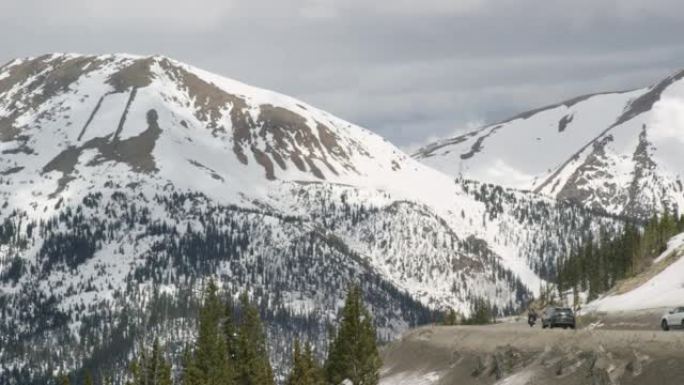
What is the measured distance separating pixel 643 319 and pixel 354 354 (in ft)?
87.2

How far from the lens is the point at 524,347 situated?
66812 mm

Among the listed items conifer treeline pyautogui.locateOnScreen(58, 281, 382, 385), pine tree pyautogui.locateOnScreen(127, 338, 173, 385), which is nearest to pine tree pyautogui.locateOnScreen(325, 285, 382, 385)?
conifer treeline pyautogui.locateOnScreen(58, 281, 382, 385)

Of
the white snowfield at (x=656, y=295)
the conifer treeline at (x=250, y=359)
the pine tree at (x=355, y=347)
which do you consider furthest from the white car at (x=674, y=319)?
the pine tree at (x=355, y=347)

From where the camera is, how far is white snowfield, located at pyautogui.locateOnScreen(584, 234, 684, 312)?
328 feet

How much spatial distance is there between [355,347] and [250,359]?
1337 cm

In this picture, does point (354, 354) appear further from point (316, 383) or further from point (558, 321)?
point (558, 321)

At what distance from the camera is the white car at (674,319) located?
65.4 metres

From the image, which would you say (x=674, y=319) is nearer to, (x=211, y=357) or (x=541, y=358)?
(x=541, y=358)

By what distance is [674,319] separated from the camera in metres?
66.4

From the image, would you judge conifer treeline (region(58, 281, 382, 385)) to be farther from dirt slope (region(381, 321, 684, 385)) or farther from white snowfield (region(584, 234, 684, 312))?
white snowfield (region(584, 234, 684, 312))

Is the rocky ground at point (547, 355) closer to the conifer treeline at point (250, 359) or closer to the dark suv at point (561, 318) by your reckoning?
the conifer treeline at point (250, 359)

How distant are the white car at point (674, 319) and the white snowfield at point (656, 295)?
27505mm

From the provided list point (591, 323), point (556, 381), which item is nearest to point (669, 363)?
point (556, 381)

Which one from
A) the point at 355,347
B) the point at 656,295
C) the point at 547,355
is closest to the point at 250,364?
the point at 355,347
